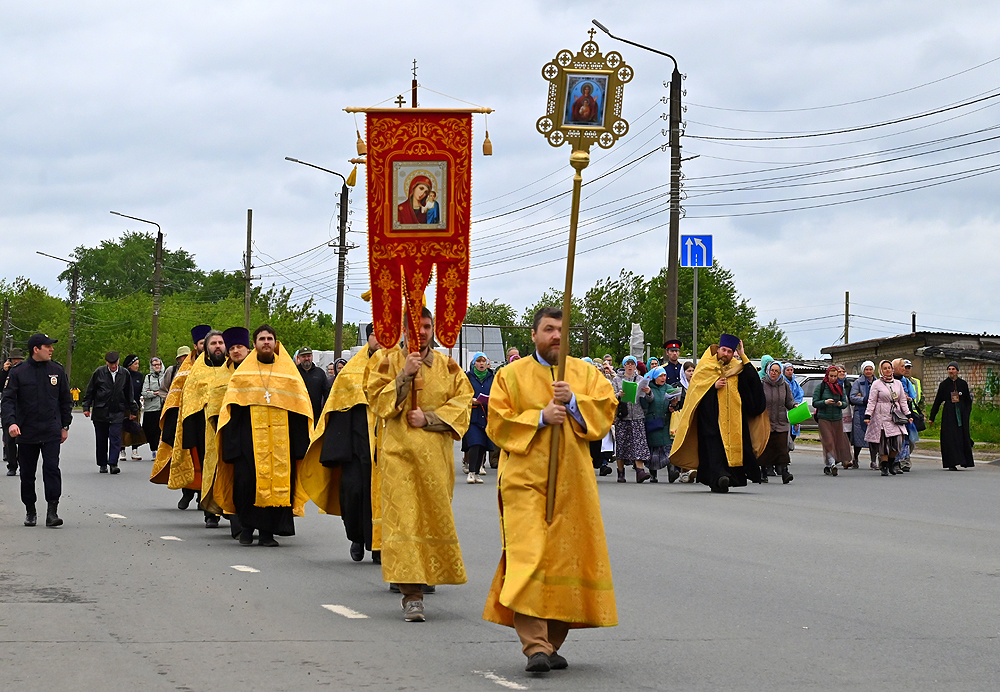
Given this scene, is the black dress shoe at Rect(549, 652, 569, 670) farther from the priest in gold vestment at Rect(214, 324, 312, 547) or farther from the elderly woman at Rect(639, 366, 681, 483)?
the elderly woman at Rect(639, 366, 681, 483)

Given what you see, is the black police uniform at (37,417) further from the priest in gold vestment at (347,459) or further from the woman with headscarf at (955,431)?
the woman with headscarf at (955,431)

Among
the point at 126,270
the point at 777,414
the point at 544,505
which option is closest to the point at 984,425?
the point at 777,414

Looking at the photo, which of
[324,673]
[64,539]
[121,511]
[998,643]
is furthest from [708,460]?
[324,673]

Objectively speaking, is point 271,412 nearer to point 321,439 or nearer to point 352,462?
point 321,439

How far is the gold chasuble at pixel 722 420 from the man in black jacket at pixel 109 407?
9316 mm

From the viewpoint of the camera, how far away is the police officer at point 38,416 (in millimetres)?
13625

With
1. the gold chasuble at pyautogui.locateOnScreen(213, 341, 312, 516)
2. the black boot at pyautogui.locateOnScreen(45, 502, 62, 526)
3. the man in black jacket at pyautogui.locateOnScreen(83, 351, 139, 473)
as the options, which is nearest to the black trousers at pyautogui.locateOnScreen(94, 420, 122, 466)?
the man in black jacket at pyautogui.locateOnScreen(83, 351, 139, 473)

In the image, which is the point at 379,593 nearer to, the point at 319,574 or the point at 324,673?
the point at 319,574

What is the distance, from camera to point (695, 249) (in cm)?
2856

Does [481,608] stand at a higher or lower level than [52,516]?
lower

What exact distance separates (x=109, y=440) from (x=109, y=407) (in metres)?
0.56

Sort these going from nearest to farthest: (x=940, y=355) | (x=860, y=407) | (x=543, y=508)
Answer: (x=543, y=508) → (x=860, y=407) → (x=940, y=355)

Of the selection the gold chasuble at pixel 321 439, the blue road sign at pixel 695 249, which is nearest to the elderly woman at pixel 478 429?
the blue road sign at pixel 695 249

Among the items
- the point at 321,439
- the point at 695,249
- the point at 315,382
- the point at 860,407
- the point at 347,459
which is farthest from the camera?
the point at 695,249
